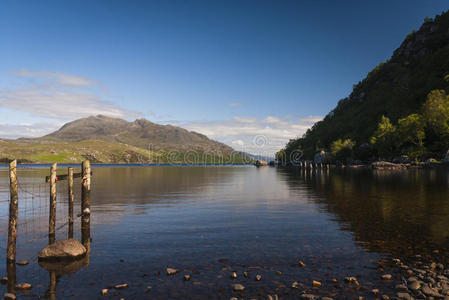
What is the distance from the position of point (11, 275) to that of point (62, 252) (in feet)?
8.29

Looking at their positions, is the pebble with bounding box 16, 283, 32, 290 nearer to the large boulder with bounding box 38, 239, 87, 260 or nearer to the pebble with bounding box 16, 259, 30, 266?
the large boulder with bounding box 38, 239, 87, 260

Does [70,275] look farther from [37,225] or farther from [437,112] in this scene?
[437,112]

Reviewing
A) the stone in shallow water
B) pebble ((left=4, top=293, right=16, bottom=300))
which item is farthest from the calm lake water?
the stone in shallow water

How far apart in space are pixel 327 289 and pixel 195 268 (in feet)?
21.0

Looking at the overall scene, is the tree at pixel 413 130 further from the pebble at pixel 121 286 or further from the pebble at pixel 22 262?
the pebble at pixel 22 262

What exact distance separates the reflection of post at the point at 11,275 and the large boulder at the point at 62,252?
1290 mm

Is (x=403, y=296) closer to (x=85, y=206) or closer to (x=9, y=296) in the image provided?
(x=9, y=296)

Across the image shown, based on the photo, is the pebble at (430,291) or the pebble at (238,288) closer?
the pebble at (430,291)

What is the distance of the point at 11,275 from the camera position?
46.0ft

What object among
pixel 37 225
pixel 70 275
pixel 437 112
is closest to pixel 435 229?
pixel 70 275

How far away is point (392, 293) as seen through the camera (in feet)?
37.9

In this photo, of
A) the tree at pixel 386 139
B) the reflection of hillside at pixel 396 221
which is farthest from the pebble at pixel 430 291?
the tree at pixel 386 139

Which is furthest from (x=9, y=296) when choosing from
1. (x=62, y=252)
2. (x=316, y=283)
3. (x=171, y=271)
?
(x=316, y=283)

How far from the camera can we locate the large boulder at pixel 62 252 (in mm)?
15969
